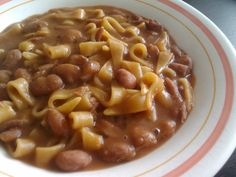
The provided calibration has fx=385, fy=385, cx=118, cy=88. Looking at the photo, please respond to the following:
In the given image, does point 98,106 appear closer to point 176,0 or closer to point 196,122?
point 196,122

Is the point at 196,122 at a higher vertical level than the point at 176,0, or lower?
lower

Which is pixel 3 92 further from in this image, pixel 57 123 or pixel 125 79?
pixel 125 79

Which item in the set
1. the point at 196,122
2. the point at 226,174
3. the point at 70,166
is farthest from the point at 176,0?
the point at 70,166

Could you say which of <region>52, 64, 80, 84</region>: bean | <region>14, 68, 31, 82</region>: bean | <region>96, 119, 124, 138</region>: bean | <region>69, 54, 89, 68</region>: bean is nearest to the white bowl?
<region>96, 119, 124, 138</region>: bean

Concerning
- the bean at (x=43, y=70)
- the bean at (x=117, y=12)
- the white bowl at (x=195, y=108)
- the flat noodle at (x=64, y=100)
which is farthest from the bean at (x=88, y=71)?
the bean at (x=117, y=12)

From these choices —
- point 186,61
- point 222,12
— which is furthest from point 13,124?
point 222,12

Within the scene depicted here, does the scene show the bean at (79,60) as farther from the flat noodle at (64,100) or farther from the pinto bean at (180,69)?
the pinto bean at (180,69)
